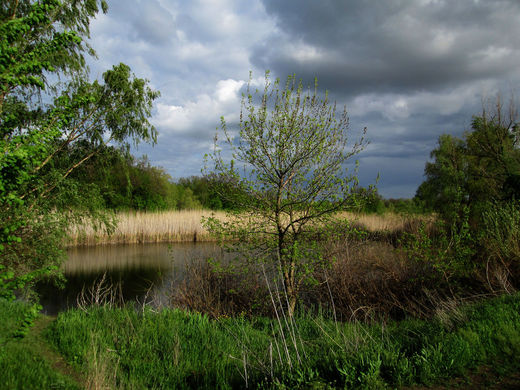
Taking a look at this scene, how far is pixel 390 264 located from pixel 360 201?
403 centimetres

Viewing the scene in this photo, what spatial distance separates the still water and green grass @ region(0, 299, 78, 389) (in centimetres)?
492

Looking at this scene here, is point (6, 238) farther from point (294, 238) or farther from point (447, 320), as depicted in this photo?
point (447, 320)

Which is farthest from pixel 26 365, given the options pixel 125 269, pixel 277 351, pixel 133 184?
pixel 133 184

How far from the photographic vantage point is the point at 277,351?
565cm

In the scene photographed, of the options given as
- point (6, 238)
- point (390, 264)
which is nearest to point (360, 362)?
point (6, 238)

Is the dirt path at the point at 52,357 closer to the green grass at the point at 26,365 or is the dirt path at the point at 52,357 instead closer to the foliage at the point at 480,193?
the green grass at the point at 26,365

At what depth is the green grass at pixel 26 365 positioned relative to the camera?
402 cm

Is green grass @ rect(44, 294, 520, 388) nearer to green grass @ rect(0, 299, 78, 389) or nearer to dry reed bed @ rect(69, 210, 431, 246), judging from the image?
green grass @ rect(0, 299, 78, 389)

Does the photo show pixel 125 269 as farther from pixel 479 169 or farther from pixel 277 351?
pixel 479 169

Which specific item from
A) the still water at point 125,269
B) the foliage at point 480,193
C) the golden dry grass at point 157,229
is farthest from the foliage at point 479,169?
the golden dry grass at point 157,229

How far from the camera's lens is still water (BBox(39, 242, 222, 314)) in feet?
39.3

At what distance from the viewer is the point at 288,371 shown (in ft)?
13.4

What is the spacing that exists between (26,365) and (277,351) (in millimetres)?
3544

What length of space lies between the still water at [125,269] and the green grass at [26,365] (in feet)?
16.1
